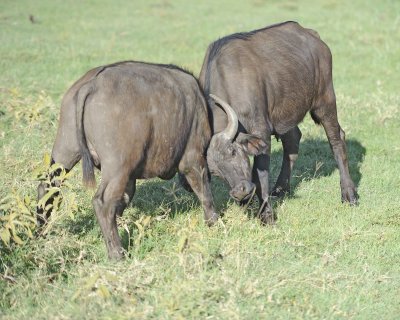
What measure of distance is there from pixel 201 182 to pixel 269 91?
51.9 inches

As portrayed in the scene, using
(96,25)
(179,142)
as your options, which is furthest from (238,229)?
(96,25)

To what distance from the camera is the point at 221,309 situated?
449 centimetres

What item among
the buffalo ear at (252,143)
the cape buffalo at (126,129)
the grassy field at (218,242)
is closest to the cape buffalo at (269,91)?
the buffalo ear at (252,143)

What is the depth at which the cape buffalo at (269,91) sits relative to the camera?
6.45 metres

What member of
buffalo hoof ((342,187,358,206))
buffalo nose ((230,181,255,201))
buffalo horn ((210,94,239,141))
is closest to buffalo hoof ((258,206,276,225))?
buffalo nose ((230,181,255,201))

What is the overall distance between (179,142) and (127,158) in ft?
1.98

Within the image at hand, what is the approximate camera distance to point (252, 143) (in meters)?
6.25

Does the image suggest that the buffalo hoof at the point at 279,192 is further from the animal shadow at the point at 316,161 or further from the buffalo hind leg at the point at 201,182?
the buffalo hind leg at the point at 201,182

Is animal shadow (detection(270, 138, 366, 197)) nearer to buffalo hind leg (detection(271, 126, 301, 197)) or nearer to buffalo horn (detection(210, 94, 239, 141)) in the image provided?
buffalo hind leg (detection(271, 126, 301, 197))

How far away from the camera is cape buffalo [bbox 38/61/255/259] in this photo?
5188 mm

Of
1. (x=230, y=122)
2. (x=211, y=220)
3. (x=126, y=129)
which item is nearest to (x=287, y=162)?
(x=230, y=122)

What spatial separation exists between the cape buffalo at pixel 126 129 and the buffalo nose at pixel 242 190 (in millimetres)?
339

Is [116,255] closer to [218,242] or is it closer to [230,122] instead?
[218,242]

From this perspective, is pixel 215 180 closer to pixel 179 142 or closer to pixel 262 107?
pixel 262 107
